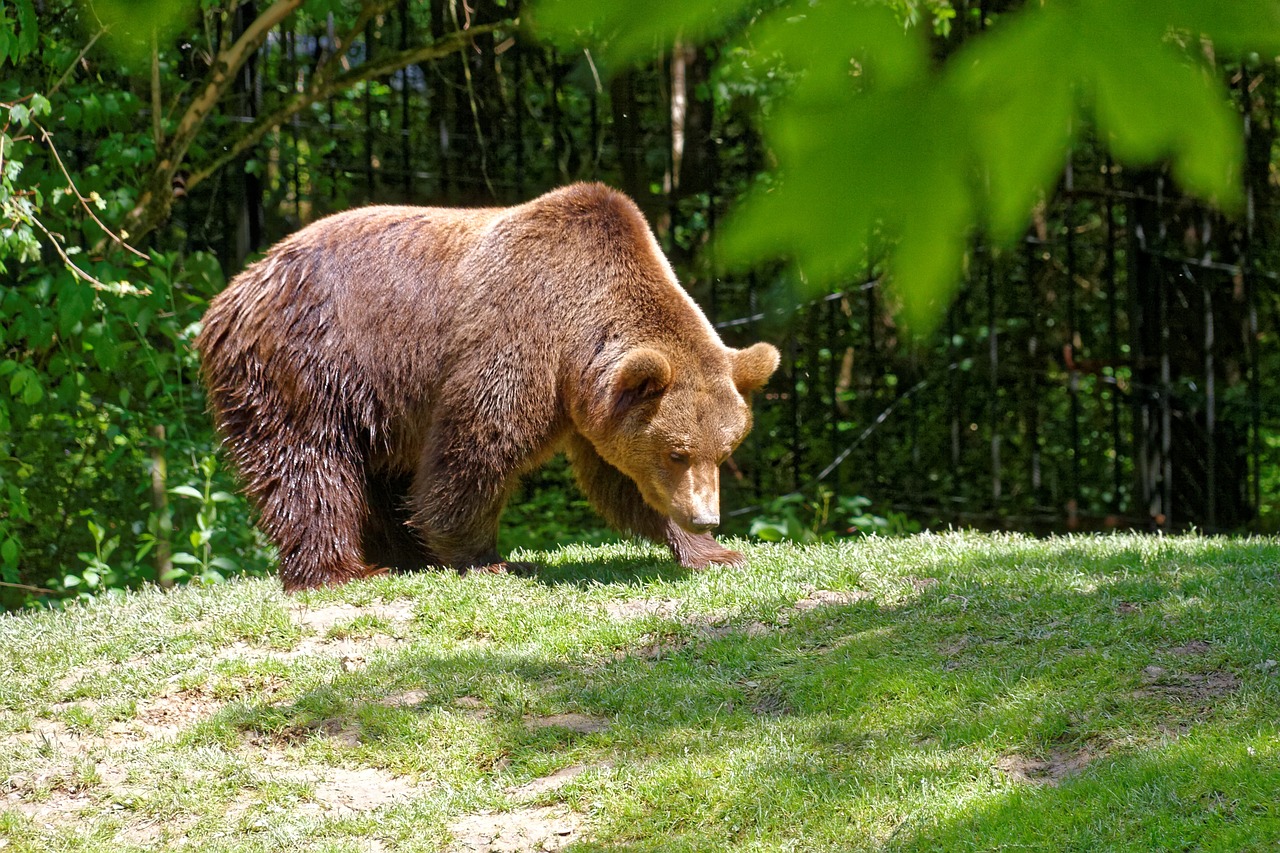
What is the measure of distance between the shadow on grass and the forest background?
1397mm

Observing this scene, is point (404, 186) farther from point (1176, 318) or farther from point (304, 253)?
point (1176, 318)

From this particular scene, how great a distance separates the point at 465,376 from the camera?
6.02 m

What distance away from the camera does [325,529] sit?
6.21 metres

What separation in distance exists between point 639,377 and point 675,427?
292 mm

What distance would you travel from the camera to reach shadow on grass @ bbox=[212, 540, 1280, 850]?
12.8ft

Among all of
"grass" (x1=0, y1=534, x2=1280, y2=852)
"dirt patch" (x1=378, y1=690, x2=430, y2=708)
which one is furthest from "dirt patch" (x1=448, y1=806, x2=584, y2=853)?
"dirt patch" (x1=378, y1=690, x2=430, y2=708)

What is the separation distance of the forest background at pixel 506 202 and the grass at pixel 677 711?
4.60 feet

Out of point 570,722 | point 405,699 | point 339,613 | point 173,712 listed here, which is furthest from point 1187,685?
point 173,712

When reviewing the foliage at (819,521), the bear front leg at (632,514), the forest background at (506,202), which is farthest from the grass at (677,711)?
the foliage at (819,521)

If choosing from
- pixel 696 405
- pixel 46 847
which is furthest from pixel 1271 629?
pixel 46 847

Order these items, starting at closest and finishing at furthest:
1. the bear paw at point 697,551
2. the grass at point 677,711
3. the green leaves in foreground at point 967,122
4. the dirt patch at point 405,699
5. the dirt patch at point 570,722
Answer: the green leaves in foreground at point 967,122
the grass at point 677,711
the dirt patch at point 570,722
the dirt patch at point 405,699
the bear paw at point 697,551

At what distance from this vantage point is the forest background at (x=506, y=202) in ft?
23.4

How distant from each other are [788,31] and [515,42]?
8182mm

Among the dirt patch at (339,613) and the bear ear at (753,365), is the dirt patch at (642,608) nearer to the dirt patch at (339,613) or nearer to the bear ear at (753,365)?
the dirt patch at (339,613)
